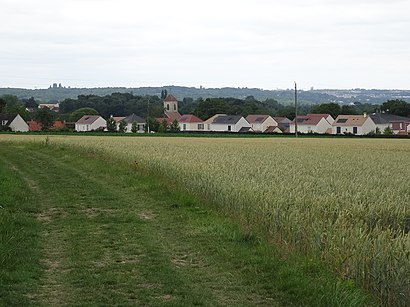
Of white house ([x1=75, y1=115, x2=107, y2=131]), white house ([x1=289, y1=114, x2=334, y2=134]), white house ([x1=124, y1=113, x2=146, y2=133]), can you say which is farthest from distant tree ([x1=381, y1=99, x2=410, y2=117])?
white house ([x1=75, y1=115, x2=107, y2=131])

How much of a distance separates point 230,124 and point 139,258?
132859mm

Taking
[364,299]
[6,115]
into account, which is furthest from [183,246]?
[6,115]

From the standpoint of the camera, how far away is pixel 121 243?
1256 cm

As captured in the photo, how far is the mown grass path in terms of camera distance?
8914 mm

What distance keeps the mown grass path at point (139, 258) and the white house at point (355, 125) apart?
11097cm

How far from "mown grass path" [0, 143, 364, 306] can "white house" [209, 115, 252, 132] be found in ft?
407

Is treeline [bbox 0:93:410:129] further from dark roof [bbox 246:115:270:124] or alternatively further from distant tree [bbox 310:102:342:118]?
dark roof [bbox 246:115:270:124]

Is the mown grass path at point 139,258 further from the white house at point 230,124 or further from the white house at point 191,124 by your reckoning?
the white house at point 191,124

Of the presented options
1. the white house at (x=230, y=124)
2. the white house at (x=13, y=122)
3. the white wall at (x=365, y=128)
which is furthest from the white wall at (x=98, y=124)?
the white wall at (x=365, y=128)

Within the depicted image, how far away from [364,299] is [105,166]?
20945 millimetres

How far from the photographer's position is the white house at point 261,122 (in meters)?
147

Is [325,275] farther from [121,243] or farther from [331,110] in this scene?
[331,110]

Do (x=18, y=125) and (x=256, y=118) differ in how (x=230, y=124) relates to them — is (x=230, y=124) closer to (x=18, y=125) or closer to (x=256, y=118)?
(x=256, y=118)

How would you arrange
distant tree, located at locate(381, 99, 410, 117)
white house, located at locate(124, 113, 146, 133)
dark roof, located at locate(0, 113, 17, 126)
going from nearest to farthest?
dark roof, located at locate(0, 113, 17, 126)
white house, located at locate(124, 113, 146, 133)
distant tree, located at locate(381, 99, 410, 117)
